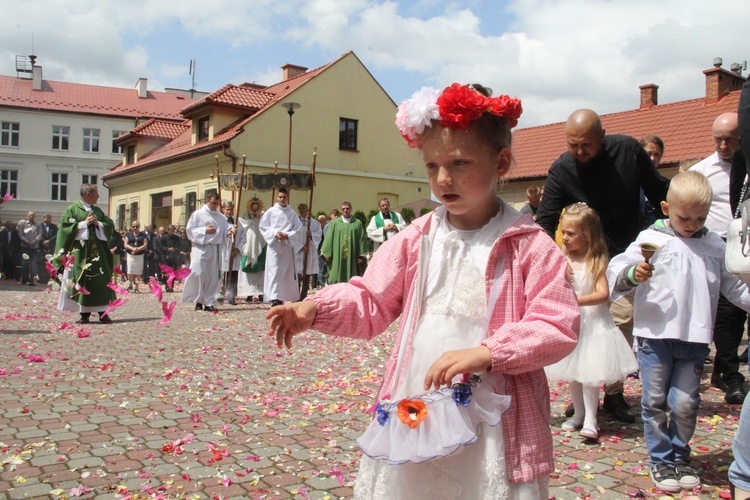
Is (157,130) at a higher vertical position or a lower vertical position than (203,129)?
higher

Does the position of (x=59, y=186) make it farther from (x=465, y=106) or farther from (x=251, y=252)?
(x=465, y=106)

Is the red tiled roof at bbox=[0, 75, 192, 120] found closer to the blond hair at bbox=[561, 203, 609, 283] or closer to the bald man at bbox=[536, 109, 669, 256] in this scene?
the bald man at bbox=[536, 109, 669, 256]

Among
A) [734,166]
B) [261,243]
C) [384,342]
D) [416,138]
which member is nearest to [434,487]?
[416,138]

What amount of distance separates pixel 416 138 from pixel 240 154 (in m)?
28.8

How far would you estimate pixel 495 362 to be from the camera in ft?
6.71

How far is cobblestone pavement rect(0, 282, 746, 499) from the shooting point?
12.7ft

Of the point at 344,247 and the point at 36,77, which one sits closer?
the point at 344,247

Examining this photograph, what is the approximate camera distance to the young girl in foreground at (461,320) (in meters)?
2.09

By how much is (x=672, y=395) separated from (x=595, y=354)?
0.83 meters

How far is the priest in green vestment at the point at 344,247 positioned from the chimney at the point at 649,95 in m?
16.9

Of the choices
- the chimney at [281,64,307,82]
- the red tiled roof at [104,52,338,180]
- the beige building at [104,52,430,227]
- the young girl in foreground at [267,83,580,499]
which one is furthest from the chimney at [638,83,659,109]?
the young girl in foreground at [267,83,580,499]

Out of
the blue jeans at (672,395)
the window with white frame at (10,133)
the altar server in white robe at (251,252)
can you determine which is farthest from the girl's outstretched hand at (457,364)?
the window with white frame at (10,133)

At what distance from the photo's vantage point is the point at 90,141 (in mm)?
57062

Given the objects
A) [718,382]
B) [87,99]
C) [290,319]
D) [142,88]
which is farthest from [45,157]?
[290,319]
